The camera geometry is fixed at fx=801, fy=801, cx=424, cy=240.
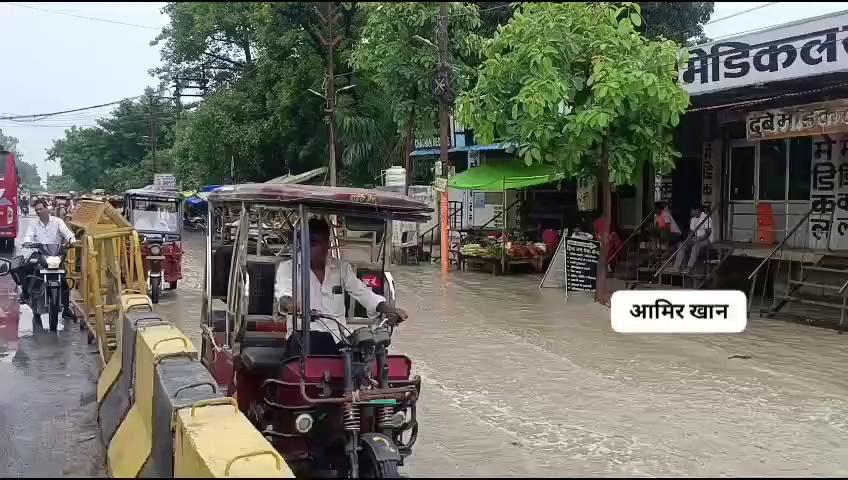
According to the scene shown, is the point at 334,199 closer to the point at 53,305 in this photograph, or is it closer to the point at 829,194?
the point at 53,305

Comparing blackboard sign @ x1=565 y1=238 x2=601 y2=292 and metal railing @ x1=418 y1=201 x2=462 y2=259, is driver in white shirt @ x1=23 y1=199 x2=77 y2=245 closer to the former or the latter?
blackboard sign @ x1=565 y1=238 x2=601 y2=292

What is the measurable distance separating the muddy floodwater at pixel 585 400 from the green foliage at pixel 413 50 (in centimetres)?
998

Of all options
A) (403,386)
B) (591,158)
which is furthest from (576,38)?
(403,386)

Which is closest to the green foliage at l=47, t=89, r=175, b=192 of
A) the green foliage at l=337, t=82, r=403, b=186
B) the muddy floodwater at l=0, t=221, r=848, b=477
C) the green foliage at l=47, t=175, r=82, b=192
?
the green foliage at l=47, t=175, r=82, b=192

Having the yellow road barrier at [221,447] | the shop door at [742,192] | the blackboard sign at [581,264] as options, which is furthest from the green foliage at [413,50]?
the yellow road barrier at [221,447]

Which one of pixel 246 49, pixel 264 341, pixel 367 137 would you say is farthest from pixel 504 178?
pixel 264 341

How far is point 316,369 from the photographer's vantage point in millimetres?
4262

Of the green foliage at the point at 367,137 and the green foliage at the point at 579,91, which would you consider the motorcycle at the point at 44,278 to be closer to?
the green foliage at the point at 579,91

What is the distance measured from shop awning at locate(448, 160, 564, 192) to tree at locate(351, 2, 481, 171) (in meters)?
2.12

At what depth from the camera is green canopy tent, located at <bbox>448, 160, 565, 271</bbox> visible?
17469mm

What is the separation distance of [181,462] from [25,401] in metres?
3.91

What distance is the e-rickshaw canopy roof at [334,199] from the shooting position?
4.39 m

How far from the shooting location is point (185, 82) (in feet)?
89.1

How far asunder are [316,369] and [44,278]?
7365mm
